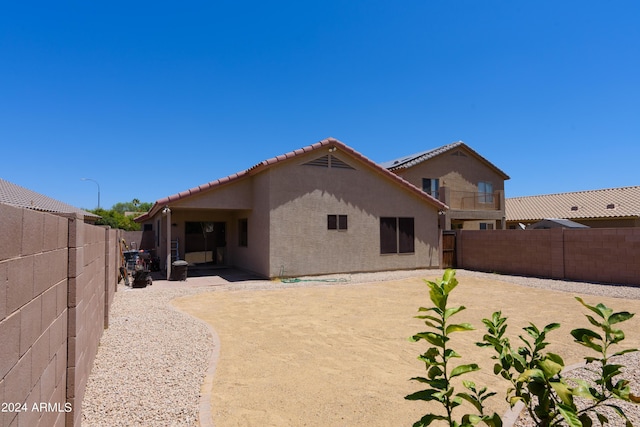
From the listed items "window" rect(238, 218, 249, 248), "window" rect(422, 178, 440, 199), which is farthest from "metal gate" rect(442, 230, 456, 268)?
"window" rect(238, 218, 249, 248)

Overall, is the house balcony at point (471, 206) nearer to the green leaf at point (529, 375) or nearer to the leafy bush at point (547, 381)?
the leafy bush at point (547, 381)

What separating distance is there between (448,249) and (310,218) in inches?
355

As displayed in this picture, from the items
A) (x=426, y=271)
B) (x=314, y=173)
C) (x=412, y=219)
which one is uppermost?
(x=314, y=173)

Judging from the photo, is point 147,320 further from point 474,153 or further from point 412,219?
point 474,153

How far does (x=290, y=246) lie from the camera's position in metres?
14.9

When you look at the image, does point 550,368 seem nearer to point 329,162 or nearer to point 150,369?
point 150,369

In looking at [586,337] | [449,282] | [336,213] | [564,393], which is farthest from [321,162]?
[564,393]

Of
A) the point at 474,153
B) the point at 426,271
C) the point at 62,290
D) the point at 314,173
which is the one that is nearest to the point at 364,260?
the point at 426,271

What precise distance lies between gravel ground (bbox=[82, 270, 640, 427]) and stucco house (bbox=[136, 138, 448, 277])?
582 cm

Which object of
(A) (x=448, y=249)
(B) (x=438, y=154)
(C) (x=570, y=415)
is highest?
(B) (x=438, y=154)

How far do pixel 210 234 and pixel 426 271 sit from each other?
12.0 m

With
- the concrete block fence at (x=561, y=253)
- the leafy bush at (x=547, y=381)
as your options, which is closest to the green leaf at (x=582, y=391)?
the leafy bush at (x=547, y=381)

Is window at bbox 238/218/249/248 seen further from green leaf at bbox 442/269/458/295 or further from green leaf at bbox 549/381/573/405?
green leaf at bbox 549/381/573/405

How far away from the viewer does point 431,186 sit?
2548cm
